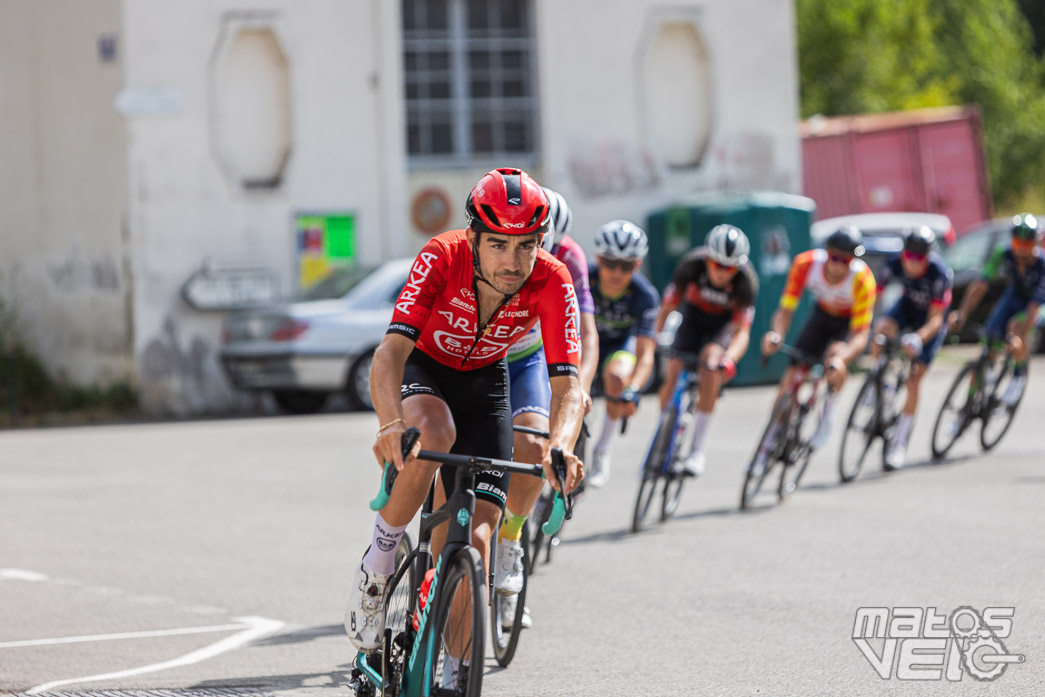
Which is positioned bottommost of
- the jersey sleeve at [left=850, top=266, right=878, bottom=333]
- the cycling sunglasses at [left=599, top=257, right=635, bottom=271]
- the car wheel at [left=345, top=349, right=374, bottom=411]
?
the car wheel at [left=345, top=349, right=374, bottom=411]

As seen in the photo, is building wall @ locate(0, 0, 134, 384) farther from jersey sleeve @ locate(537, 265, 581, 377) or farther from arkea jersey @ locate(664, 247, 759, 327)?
jersey sleeve @ locate(537, 265, 581, 377)

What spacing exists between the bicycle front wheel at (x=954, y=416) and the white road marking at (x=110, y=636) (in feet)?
24.6

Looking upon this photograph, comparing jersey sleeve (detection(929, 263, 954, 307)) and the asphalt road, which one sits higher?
jersey sleeve (detection(929, 263, 954, 307))

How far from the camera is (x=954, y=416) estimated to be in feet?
44.1

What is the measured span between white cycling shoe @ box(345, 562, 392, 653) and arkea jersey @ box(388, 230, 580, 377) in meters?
0.81

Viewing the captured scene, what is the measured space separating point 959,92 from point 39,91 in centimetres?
3377

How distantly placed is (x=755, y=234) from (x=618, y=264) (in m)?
11.6

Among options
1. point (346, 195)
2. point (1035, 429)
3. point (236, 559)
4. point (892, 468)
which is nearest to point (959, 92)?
point (346, 195)

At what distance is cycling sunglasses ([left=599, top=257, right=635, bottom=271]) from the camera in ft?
31.3

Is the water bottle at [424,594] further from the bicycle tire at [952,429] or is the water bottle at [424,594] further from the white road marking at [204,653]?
the bicycle tire at [952,429]

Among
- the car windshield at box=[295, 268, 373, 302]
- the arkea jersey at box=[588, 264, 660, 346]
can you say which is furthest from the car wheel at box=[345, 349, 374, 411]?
the arkea jersey at box=[588, 264, 660, 346]

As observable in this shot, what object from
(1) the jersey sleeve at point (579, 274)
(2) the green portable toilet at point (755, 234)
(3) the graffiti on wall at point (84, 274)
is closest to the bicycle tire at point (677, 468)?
(1) the jersey sleeve at point (579, 274)

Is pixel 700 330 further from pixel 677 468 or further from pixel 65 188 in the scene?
pixel 65 188

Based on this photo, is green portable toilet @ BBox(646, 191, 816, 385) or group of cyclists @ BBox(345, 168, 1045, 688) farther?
green portable toilet @ BBox(646, 191, 816, 385)
